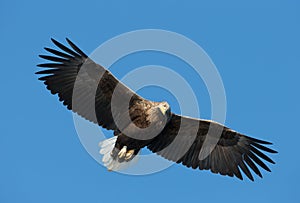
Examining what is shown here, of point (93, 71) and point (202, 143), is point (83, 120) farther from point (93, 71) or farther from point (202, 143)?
point (202, 143)

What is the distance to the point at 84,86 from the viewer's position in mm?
12820

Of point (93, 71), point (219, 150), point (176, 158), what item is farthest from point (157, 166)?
point (93, 71)

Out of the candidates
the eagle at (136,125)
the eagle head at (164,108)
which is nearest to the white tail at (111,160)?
the eagle at (136,125)

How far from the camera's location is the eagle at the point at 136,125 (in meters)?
12.5

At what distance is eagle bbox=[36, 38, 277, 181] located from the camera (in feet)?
41.1

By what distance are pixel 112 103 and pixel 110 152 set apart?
2.95ft

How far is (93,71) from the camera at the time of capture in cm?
1249

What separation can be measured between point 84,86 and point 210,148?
2.62m

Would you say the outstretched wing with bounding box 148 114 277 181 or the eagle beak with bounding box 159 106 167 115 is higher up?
the outstretched wing with bounding box 148 114 277 181

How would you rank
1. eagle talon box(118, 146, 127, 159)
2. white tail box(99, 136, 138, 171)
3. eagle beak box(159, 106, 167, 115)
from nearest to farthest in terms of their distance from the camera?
1. eagle beak box(159, 106, 167, 115)
2. eagle talon box(118, 146, 127, 159)
3. white tail box(99, 136, 138, 171)

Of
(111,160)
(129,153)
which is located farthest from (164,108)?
(111,160)

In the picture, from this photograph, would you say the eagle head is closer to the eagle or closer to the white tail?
the eagle

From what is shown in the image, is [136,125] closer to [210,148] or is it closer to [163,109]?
[163,109]

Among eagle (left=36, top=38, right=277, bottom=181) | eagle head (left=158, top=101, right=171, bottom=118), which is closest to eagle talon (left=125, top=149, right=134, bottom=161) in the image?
eagle (left=36, top=38, right=277, bottom=181)
